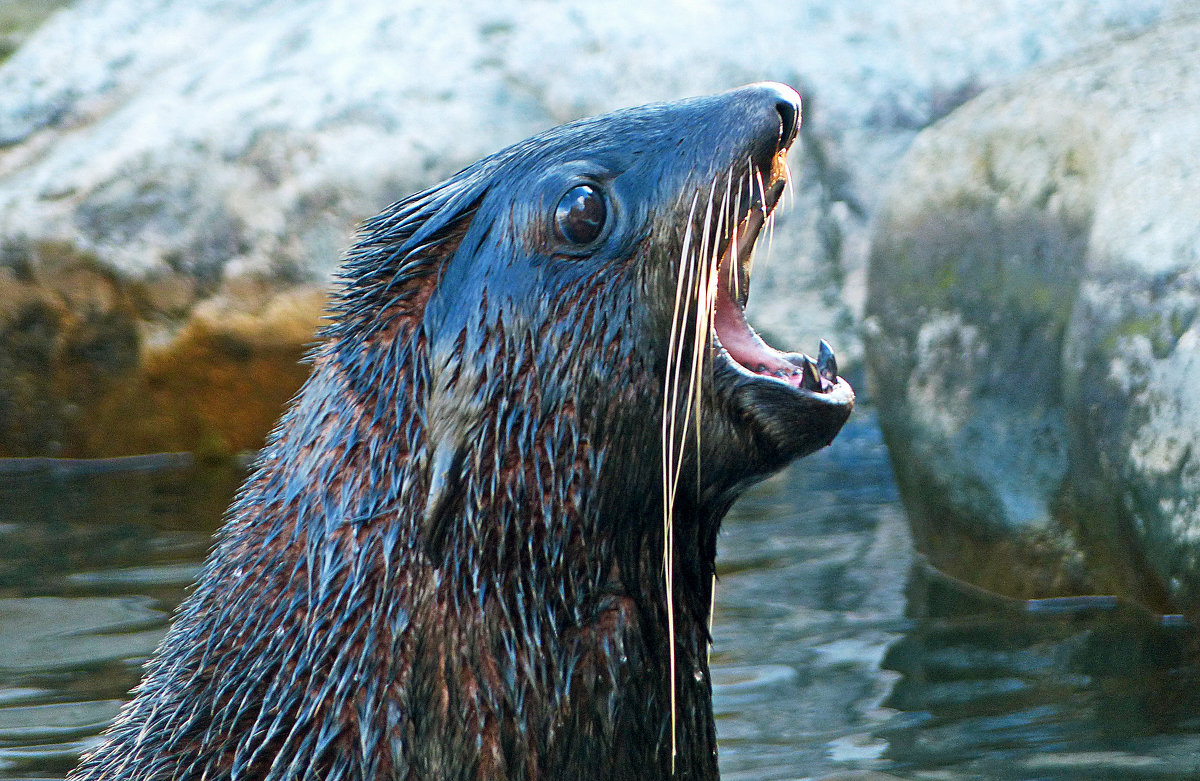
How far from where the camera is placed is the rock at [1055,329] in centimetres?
467

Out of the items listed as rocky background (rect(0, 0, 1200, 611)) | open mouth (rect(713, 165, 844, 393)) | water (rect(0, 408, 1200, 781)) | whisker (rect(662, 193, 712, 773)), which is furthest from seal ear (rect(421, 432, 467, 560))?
rocky background (rect(0, 0, 1200, 611))

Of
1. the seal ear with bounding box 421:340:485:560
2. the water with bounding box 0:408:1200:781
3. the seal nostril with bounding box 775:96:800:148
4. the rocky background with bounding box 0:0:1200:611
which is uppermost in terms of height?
the rocky background with bounding box 0:0:1200:611

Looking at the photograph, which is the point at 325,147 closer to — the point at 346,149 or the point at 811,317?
the point at 346,149

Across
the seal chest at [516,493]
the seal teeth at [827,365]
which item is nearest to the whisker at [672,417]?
the seal chest at [516,493]

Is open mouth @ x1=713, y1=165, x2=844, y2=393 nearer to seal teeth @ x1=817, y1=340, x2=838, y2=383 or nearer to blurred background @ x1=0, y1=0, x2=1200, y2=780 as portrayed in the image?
seal teeth @ x1=817, y1=340, x2=838, y2=383

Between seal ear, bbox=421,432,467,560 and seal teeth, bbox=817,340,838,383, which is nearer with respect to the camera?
seal ear, bbox=421,432,467,560

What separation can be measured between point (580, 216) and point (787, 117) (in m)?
0.47

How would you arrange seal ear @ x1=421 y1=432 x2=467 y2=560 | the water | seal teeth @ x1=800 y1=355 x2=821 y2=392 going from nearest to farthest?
seal ear @ x1=421 y1=432 x2=467 y2=560 < seal teeth @ x1=800 y1=355 x2=821 y2=392 < the water

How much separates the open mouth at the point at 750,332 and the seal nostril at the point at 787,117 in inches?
2.1

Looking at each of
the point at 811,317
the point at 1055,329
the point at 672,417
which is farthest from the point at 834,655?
the point at 811,317

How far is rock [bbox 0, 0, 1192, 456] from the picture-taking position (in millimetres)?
7988

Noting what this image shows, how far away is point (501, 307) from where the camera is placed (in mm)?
2742

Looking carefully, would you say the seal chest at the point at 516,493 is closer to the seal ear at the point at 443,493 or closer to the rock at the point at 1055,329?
the seal ear at the point at 443,493

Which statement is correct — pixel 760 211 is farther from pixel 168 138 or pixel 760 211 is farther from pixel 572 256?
pixel 168 138
